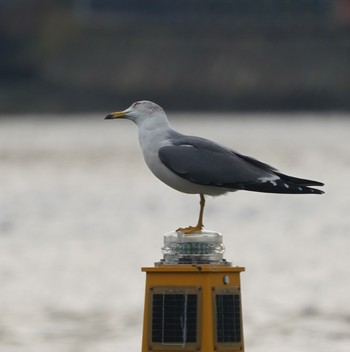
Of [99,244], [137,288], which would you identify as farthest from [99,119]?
[137,288]

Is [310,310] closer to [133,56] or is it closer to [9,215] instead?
[9,215]

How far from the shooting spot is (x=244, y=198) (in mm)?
30672

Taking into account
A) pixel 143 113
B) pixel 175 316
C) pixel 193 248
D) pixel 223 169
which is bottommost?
pixel 175 316

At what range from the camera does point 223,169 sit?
292 inches

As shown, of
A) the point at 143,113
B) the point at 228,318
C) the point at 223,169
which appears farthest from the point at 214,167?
the point at 228,318

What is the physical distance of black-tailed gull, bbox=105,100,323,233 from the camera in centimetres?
736

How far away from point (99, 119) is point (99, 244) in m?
47.1

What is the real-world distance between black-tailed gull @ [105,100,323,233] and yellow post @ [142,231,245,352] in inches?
16.4

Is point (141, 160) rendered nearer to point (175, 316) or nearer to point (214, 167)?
point (214, 167)

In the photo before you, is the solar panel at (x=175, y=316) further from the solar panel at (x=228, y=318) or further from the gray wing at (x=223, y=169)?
the gray wing at (x=223, y=169)

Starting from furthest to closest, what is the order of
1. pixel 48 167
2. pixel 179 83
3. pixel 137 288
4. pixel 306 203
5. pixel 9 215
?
pixel 179 83
pixel 48 167
pixel 306 203
pixel 9 215
pixel 137 288

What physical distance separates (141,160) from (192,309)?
118 ft

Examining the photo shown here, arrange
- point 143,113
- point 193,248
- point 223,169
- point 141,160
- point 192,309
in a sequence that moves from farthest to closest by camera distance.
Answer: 1. point 141,160
2. point 143,113
3. point 223,169
4. point 193,248
5. point 192,309

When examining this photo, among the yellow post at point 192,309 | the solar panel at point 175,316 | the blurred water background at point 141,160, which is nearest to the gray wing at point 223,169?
the yellow post at point 192,309
